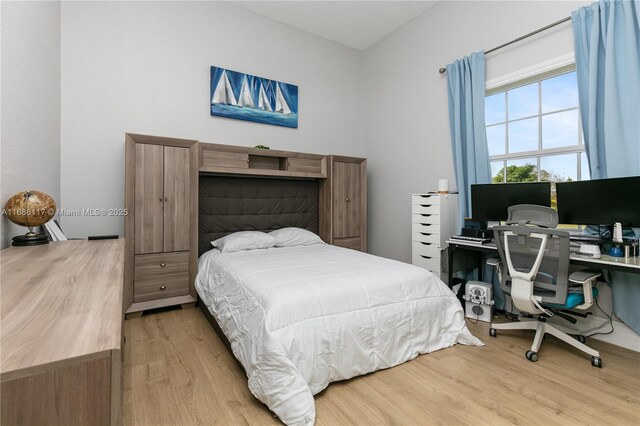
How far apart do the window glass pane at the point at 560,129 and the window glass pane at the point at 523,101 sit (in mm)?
166

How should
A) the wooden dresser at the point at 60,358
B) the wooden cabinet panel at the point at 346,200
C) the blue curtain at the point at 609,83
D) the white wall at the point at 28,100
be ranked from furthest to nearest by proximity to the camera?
the wooden cabinet panel at the point at 346,200 < the blue curtain at the point at 609,83 < the white wall at the point at 28,100 < the wooden dresser at the point at 60,358

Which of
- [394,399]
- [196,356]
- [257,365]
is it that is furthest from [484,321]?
[196,356]

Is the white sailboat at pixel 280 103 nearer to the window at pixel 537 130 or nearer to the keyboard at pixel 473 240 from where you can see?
the window at pixel 537 130

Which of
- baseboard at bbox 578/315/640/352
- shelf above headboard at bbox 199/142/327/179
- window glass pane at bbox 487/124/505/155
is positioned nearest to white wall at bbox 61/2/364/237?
shelf above headboard at bbox 199/142/327/179

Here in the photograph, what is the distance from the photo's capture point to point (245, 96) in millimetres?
3695

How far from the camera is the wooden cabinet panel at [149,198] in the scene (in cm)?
279

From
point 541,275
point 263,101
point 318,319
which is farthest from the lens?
point 263,101

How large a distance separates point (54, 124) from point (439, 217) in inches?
143

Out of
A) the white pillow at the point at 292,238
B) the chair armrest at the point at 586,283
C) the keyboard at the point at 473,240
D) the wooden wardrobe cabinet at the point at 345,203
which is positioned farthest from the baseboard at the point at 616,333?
the white pillow at the point at 292,238

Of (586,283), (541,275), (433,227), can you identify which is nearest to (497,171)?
(433,227)

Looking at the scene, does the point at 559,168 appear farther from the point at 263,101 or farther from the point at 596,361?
the point at 263,101

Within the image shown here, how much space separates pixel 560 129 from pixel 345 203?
7.60 ft

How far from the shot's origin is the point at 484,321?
8.93 feet

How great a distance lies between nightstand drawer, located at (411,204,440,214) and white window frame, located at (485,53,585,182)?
0.73 m
